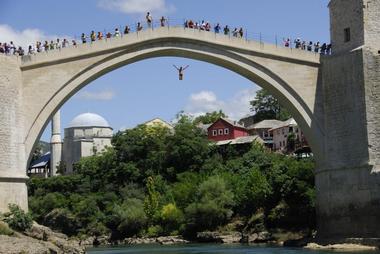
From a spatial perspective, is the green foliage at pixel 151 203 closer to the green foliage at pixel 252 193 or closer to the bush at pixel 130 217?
the bush at pixel 130 217

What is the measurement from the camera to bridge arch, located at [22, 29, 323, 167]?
28.4m

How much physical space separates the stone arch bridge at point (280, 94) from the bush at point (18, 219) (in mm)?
1254

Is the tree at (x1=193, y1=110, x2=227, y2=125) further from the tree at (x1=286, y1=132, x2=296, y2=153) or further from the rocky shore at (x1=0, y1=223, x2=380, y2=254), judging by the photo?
the rocky shore at (x1=0, y1=223, x2=380, y2=254)

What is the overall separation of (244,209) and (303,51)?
14436 millimetres

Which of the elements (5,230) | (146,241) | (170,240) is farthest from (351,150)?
(146,241)

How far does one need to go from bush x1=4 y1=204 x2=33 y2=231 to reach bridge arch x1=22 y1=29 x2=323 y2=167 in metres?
4.85

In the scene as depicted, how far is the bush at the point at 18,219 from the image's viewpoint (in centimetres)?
2411

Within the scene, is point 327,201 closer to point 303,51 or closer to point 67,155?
point 303,51

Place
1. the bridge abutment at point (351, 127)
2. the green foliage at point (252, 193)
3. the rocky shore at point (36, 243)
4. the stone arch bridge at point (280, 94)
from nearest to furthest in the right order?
1. the rocky shore at point (36, 243)
2. the stone arch bridge at point (280, 94)
3. the bridge abutment at point (351, 127)
4. the green foliage at point (252, 193)

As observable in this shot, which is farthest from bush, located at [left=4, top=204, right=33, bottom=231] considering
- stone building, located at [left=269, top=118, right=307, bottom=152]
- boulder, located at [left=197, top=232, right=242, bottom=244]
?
stone building, located at [left=269, top=118, right=307, bottom=152]

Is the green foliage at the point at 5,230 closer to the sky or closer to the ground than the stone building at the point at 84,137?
closer to the ground

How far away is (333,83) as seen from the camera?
30.0 m

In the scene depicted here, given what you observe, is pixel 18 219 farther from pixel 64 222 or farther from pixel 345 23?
pixel 64 222

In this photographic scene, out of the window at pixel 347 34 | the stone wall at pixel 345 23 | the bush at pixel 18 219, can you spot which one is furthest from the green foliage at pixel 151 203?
the bush at pixel 18 219
